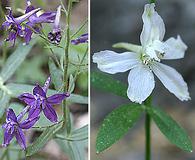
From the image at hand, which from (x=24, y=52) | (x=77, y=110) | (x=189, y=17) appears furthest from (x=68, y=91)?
(x=189, y=17)

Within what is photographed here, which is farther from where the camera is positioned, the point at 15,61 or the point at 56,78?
the point at 15,61

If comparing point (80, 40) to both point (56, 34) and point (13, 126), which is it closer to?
point (56, 34)

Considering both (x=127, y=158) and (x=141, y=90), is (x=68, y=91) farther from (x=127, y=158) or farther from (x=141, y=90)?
(x=127, y=158)

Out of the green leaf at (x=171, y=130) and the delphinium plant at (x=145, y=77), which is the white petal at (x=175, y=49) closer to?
the delphinium plant at (x=145, y=77)

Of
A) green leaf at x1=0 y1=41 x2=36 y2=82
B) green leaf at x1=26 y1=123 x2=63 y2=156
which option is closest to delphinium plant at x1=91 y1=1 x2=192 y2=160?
green leaf at x1=26 y1=123 x2=63 y2=156

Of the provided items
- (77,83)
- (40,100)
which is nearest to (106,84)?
(40,100)

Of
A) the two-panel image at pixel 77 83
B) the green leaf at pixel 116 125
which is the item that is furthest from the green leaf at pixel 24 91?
the green leaf at pixel 116 125

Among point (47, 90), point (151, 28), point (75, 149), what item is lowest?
point (75, 149)

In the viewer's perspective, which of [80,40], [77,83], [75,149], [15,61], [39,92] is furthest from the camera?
[77,83]
